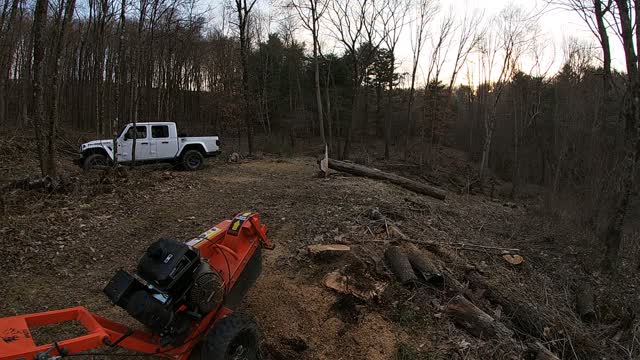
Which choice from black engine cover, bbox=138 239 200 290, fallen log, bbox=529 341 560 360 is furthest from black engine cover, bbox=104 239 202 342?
fallen log, bbox=529 341 560 360

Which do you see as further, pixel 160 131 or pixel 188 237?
pixel 160 131

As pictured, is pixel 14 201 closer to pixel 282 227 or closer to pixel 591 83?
pixel 282 227

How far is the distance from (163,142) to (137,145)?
2.91 feet

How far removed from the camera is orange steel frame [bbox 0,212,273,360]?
2772 millimetres

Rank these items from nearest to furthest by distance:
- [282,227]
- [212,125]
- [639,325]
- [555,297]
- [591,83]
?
[639,325] < [555,297] < [282,227] < [591,83] < [212,125]

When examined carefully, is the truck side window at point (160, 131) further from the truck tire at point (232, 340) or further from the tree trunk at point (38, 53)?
the truck tire at point (232, 340)

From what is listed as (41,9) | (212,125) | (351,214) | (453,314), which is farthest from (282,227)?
(212,125)

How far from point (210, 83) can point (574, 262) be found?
116 ft

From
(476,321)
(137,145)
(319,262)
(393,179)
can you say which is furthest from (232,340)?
(137,145)

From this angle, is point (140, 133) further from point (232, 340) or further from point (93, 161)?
point (232, 340)

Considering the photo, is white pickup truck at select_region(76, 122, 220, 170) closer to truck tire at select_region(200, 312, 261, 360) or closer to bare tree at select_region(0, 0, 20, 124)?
bare tree at select_region(0, 0, 20, 124)

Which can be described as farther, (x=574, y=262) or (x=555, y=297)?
(x=574, y=262)

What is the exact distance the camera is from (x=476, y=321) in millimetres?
5512

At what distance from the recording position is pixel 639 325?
6328 millimetres
